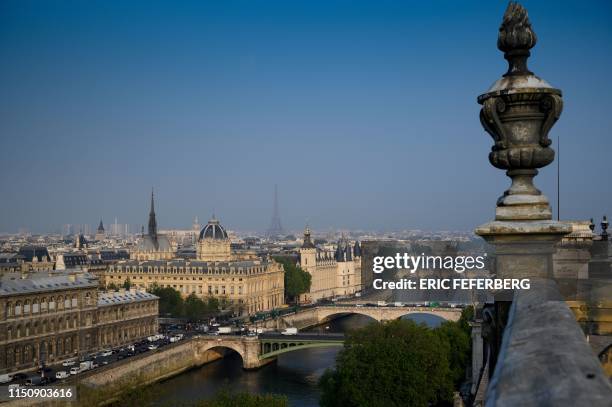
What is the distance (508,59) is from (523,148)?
47 centimetres

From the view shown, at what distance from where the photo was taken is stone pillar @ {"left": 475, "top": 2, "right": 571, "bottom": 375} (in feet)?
11.5

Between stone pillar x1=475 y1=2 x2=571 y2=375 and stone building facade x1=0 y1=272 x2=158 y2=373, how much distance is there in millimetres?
33286

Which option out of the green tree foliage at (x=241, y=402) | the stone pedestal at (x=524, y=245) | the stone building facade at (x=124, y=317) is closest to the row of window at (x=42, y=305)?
the stone building facade at (x=124, y=317)

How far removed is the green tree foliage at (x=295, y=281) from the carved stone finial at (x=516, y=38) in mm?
67382

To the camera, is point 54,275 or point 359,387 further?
point 54,275

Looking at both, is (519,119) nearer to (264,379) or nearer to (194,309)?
(264,379)

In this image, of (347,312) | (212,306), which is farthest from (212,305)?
(347,312)

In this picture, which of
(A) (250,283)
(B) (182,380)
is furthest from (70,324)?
(A) (250,283)

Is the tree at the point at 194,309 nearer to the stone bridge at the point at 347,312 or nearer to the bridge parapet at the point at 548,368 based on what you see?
the stone bridge at the point at 347,312

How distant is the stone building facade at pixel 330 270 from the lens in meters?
75.7

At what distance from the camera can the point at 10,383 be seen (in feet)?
103

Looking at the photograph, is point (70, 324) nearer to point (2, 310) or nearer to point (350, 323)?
point (2, 310)

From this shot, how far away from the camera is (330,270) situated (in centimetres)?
7875

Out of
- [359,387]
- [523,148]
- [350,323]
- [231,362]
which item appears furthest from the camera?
[350,323]
